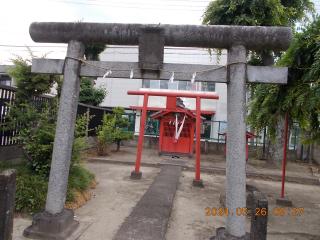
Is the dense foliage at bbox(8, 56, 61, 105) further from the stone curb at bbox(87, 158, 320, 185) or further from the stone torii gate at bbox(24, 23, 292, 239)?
the stone curb at bbox(87, 158, 320, 185)

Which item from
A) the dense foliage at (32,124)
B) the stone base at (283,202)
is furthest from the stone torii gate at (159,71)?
the stone base at (283,202)

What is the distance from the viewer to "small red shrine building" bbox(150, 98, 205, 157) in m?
10.7

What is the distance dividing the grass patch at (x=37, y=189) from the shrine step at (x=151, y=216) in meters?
1.27

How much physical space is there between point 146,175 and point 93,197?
2.64m

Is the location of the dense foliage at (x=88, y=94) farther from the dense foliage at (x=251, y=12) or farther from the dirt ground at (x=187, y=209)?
the dense foliage at (x=251, y=12)

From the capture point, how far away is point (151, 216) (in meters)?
4.02

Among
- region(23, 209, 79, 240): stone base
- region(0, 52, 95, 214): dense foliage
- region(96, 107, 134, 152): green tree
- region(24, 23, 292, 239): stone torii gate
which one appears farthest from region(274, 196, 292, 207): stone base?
region(96, 107, 134, 152): green tree

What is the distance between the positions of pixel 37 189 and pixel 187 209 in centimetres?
306

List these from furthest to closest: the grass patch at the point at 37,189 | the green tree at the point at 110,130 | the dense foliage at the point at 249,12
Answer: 1. the green tree at the point at 110,130
2. the dense foliage at the point at 249,12
3. the grass patch at the point at 37,189

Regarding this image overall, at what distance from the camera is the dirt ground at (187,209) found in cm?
371

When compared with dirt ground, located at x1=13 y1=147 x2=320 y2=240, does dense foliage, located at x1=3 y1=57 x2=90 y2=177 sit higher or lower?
higher

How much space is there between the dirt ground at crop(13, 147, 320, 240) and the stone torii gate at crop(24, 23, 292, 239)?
2.11 ft

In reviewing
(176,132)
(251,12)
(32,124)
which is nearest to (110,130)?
(176,132)

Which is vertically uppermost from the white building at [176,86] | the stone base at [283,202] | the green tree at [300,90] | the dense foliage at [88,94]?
the white building at [176,86]
